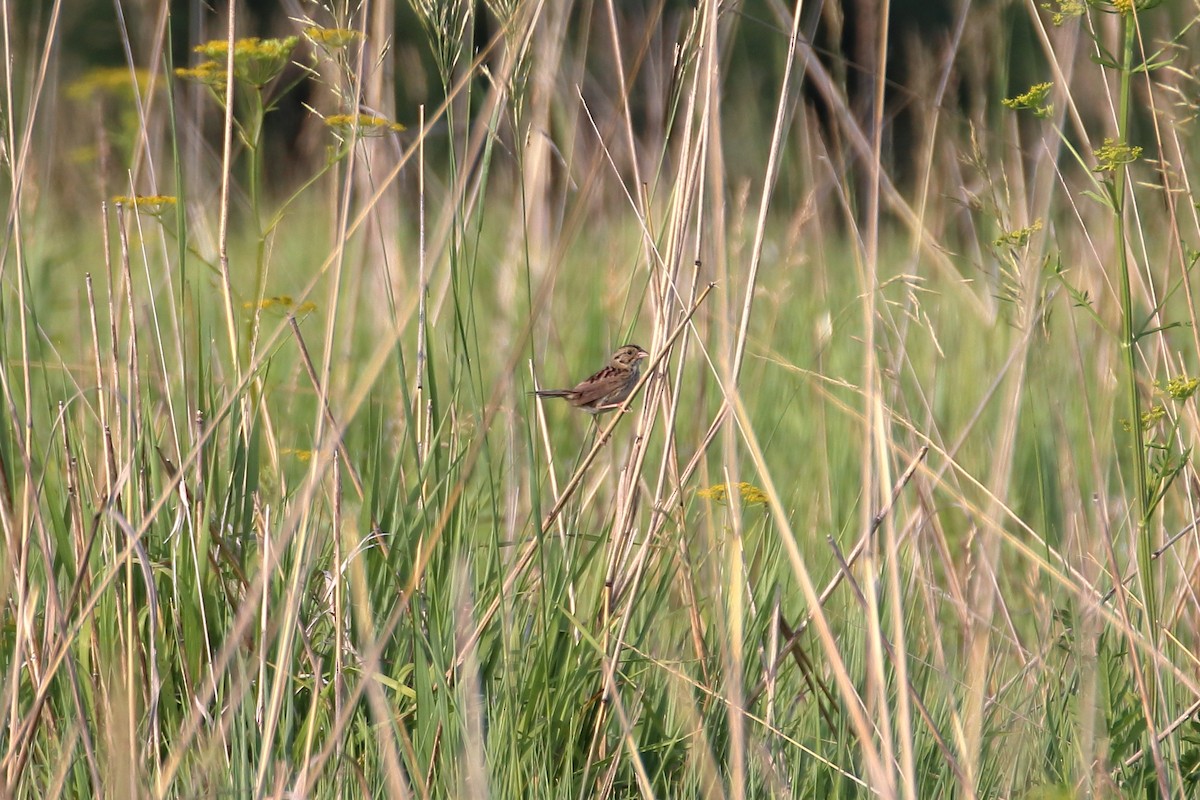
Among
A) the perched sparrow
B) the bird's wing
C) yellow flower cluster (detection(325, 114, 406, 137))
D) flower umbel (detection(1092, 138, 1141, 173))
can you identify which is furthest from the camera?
the bird's wing

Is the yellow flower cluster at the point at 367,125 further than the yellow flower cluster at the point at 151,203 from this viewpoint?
No

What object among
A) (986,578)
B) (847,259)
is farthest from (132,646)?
(847,259)

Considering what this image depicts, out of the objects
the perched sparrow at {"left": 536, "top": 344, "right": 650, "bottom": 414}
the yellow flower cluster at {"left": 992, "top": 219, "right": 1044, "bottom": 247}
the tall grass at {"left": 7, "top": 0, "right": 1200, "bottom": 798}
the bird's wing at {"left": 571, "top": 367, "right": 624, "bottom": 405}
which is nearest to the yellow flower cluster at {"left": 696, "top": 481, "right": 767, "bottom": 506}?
the tall grass at {"left": 7, "top": 0, "right": 1200, "bottom": 798}

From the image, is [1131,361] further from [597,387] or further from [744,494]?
[597,387]

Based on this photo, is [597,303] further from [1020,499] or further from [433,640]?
[433,640]

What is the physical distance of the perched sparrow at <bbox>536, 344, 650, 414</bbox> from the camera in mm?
3494

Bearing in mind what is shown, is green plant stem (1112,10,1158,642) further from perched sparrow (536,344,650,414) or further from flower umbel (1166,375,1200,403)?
perched sparrow (536,344,650,414)

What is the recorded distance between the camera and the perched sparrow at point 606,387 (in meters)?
3.49

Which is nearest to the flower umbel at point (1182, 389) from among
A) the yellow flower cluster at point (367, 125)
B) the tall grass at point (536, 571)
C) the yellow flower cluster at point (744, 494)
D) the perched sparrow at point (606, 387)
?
the tall grass at point (536, 571)

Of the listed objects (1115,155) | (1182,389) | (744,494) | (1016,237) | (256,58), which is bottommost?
(744,494)

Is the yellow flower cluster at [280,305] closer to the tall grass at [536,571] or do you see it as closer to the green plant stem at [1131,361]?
the tall grass at [536,571]

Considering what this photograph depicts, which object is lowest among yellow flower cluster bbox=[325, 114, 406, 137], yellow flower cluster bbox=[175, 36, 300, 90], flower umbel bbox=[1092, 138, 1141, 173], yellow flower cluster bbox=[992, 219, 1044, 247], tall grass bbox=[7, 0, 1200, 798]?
tall grass bbox=[7, 0, 1200, 798]

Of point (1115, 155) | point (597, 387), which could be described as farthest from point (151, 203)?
point (1115, 155)

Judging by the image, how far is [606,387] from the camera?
375 cm
